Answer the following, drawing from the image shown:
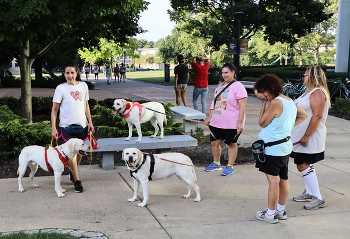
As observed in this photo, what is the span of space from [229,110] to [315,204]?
1.94 meters

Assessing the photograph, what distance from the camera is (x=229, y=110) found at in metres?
6.09

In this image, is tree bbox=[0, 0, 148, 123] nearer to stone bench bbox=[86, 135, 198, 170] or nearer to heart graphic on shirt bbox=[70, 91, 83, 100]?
heart graphic on shirt bbox=[70, 91, 83, 100]

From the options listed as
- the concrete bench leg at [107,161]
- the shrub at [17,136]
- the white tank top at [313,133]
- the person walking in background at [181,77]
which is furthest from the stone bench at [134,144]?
the person walking in background at [181,77]

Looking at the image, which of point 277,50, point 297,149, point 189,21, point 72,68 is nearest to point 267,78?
point 297,149

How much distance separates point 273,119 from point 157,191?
2198 millimetres

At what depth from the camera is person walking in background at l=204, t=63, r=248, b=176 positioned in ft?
19.6

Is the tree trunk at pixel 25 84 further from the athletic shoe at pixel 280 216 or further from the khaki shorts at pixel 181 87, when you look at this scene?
the athletic shoe at pixel 280 216


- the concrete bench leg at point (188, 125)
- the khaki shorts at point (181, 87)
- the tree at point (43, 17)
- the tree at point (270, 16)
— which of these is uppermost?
the tree at point (270, 16)

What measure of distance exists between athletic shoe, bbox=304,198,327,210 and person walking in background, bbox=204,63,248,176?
1600 mm

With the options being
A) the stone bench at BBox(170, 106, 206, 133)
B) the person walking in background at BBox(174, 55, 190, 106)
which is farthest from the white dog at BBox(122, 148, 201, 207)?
the person walking in background at BBox(174, 55, 190, 106)

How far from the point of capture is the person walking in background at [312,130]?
472cm

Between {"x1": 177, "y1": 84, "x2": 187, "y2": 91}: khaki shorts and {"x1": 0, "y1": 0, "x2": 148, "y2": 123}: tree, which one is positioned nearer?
{"x1": 0, "y1": 0, "x2": 148, "y2": 123}: tree

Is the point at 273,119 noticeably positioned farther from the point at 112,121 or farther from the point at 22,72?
the point at 22,72

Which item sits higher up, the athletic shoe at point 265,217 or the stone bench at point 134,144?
the stone bench at point 134,144
